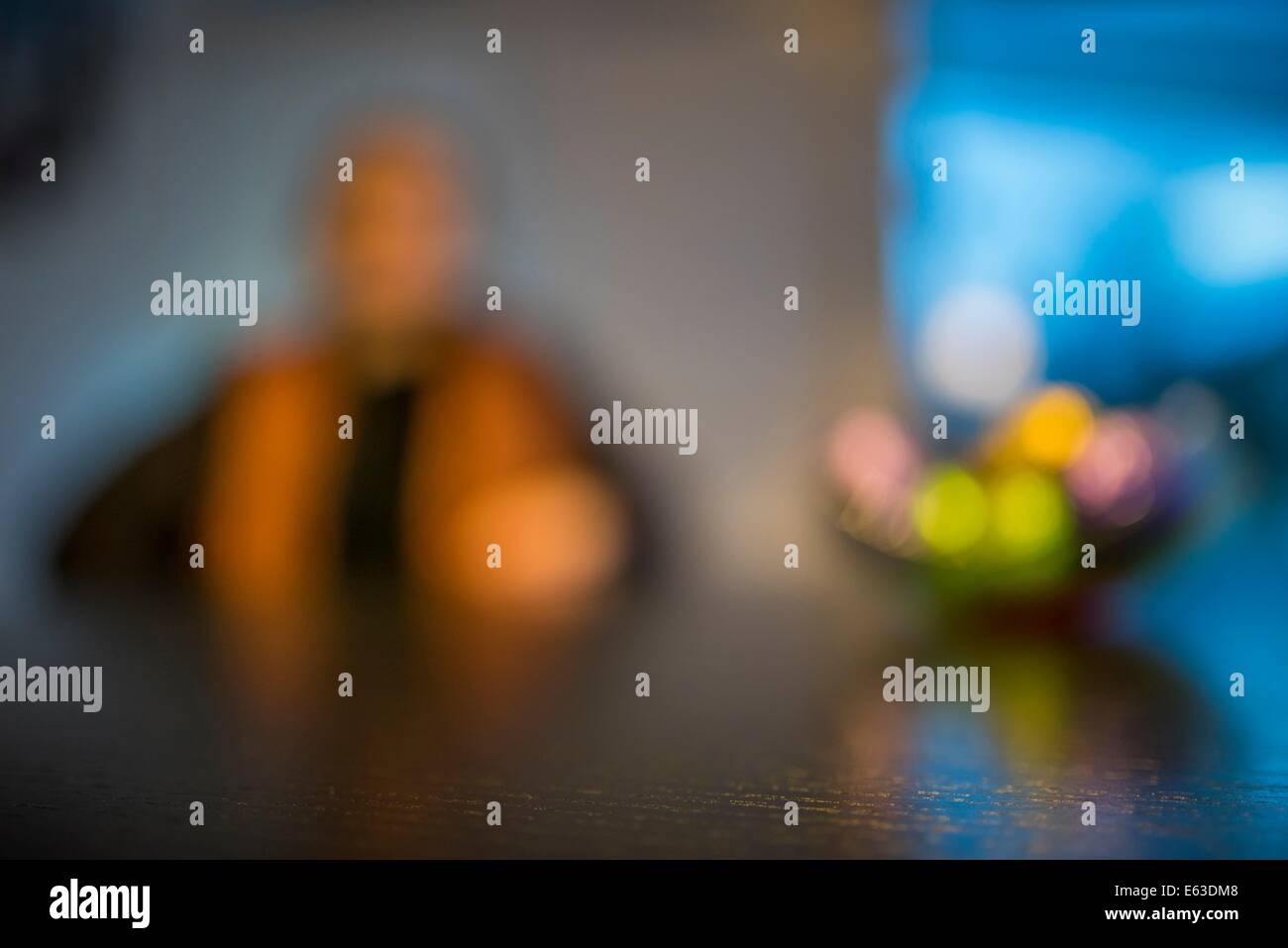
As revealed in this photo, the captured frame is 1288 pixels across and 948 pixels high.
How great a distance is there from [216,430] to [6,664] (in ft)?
1.23

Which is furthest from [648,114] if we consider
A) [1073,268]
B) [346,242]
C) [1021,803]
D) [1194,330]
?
[1021,803]

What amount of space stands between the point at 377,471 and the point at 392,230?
1.22 feet

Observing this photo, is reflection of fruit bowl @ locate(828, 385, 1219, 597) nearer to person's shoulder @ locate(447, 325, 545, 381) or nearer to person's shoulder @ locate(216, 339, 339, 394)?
person's shoulder @ locate(447, 325, 545, 381)

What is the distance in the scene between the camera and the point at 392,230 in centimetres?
141

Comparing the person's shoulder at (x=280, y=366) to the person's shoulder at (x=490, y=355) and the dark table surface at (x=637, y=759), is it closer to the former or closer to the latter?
the person's shoulder at (x=490, y=355)

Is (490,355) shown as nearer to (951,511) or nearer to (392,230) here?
(392,230)

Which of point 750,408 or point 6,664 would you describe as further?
point 750,408

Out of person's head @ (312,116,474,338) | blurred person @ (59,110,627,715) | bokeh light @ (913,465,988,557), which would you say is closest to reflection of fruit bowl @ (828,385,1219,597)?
bokeh light @ (913,465,988,557)

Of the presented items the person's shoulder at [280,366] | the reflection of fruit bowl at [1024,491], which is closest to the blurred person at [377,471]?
the person's shoulder at [280,366]

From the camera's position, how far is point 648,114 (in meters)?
1.32

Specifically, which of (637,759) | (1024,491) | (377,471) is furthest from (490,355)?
(1024,491)

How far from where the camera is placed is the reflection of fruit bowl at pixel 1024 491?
A: 46.8 inches
